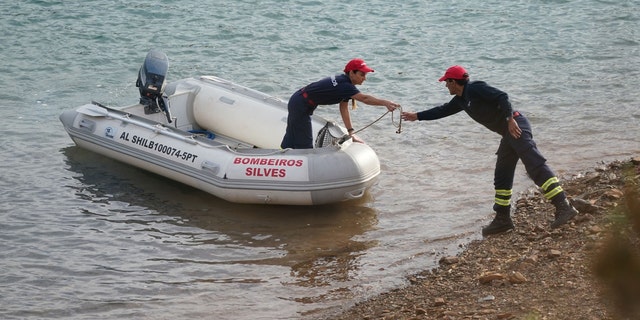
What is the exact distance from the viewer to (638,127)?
10117 millimetres

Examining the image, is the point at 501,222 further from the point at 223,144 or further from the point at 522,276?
the point at 223,144

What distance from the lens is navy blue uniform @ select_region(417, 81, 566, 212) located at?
641 centimetres

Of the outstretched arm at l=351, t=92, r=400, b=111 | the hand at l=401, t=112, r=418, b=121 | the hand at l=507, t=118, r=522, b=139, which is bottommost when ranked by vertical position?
the outstretched arm at l=351, t=92, r=400, b=111

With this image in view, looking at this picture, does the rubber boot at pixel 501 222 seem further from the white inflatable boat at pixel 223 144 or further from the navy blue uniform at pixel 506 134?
the white inflatable boat at pixel 223 144

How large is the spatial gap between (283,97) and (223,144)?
3.26 meters

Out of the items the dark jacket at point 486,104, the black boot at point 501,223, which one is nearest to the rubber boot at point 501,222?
the black boot at point 501,223

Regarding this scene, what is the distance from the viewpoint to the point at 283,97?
1201 centimetres

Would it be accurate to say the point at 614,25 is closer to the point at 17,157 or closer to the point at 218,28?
the point at 218,28

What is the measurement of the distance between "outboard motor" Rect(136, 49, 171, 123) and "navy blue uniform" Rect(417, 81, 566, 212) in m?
3.95

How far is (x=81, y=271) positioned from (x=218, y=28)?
30.7ft

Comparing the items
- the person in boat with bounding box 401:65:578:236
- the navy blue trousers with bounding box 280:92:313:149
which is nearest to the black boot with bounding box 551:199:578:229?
the person in boat with bounding box 401:65:578:236

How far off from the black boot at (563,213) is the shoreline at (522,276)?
5 cm

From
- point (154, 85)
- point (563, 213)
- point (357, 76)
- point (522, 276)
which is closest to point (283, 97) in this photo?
point (154, 85)

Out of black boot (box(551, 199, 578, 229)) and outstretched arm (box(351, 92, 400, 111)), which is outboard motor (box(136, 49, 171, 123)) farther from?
black boot (box(551, 199, 578, 229))
